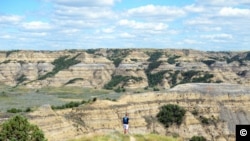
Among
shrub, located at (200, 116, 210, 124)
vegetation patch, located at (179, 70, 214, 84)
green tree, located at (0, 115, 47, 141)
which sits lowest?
shrub, located at (200, 116, 210, 124)

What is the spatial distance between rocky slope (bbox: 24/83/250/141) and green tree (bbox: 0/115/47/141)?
20820 millimetres

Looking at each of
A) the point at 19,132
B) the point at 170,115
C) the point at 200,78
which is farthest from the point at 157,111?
the point at 200,78

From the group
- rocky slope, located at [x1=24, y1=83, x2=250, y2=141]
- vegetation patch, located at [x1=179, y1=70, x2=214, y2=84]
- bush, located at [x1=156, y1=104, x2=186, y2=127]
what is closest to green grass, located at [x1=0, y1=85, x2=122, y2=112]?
rocky slope, located at [x1=24, y1=83, x2=250, y2=141]

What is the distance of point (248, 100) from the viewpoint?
407 ft

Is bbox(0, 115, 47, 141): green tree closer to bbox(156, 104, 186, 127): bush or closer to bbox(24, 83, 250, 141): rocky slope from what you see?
bbox(24, 83, 250, 141): rocky slope

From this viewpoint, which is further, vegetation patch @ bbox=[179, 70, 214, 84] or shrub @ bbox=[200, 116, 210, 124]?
vegetation patch @ bbox=[179, 70, 214, 84]

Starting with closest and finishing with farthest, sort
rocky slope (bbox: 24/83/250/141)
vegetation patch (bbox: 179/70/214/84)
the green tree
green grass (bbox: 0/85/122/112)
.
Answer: the green tree
rocky slope (bbox: 24/83/250/141)
green grass (bbox: 0/85/122/112)
vegetation patch (bbox: 179/70/214/84)

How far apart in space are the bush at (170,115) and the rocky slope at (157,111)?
1.17 metres

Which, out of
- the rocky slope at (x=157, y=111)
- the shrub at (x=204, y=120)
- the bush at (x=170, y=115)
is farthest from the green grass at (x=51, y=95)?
the shrub at (x=204, y=120)

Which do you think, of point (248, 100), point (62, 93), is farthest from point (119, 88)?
point (248, 100)

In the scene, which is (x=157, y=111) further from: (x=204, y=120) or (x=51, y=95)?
(x=51, y=95)

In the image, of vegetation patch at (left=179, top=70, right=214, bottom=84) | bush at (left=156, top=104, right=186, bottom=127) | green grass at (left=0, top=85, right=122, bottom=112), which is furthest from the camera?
vegetation patch at (left=179, top=70, right=214, bottom=84)

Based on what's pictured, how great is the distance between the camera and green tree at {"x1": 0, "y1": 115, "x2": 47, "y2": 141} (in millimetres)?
54344

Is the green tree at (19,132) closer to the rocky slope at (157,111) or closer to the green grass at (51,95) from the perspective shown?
the rocky slope at (157,111)
